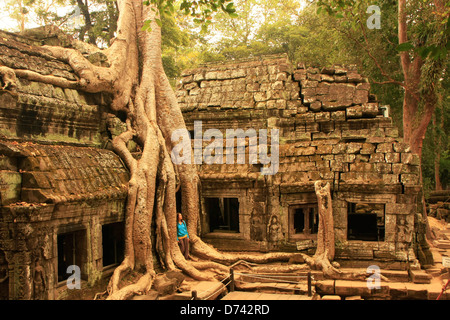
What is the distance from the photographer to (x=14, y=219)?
5770 mm

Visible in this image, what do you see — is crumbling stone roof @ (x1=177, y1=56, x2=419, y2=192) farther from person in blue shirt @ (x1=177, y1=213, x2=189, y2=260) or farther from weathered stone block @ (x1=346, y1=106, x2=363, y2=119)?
person in blue shirt @ (x1=177, y1=213, x2=189, y2=260)

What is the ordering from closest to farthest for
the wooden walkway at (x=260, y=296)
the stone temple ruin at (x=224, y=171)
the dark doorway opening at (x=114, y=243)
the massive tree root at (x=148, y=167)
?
the stone temple ruin at (x=224, y=171) < the wooden walkway at (x=260, y=296) < the massive tree root at (x=148, y=167) < the dark doorway opening at (x=114, y=243)

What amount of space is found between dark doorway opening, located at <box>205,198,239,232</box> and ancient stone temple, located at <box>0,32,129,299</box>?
3.25 metres

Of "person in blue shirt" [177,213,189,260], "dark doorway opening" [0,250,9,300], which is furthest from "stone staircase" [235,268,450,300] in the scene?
"dark doorway opening" [0,250,9,300]

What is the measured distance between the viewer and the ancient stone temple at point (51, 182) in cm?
580

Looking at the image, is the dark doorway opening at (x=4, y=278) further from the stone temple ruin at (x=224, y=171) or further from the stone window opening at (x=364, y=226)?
the stone window opening at (x=364, y=226)

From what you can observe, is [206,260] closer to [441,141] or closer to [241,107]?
[241,107]

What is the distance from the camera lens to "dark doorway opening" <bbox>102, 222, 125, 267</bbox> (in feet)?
26.5

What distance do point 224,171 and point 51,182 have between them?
15.4 ft

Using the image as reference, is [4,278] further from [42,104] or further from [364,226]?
[364,226]

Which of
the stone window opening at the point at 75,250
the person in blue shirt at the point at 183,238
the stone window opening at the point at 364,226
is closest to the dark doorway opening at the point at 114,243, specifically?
the stone window opening at the point at 75,250

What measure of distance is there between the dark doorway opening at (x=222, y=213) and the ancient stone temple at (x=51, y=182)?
325cm

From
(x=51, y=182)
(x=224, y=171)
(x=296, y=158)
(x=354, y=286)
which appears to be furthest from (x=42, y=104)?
(x=354, y=286)

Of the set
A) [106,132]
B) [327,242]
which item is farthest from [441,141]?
[106,132]
